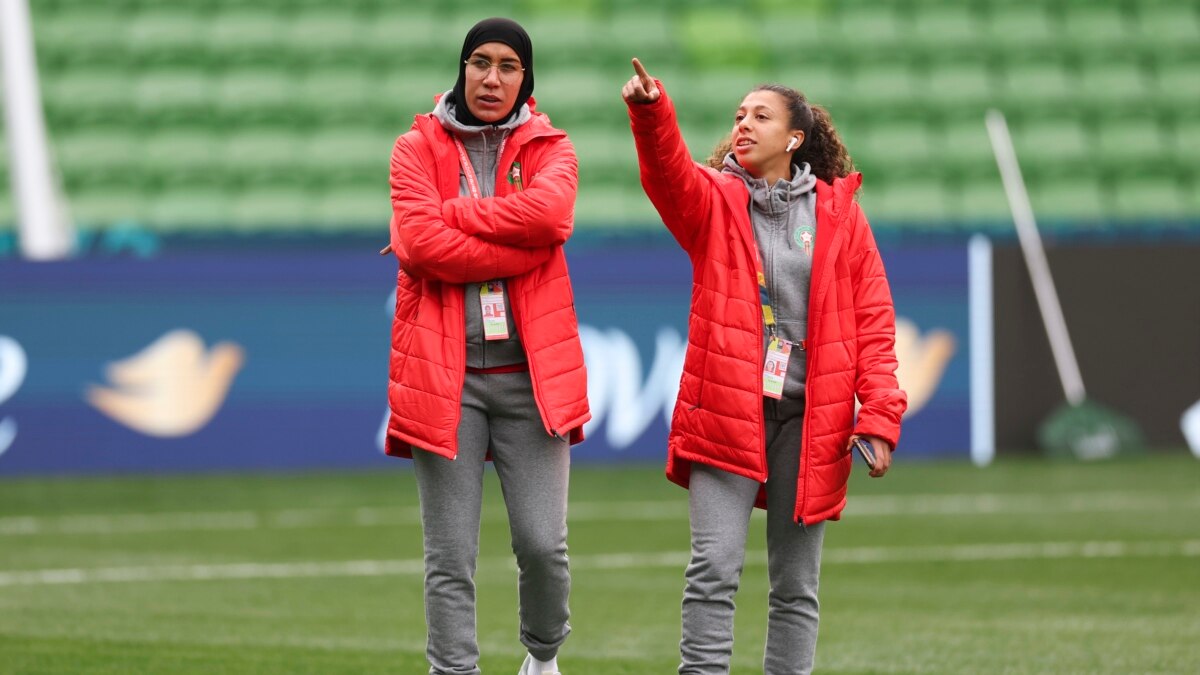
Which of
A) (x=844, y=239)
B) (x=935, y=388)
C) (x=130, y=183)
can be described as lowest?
(x=935, y=388)

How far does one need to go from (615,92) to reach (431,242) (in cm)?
1215

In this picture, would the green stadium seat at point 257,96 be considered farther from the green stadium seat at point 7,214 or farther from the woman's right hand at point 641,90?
the woman's right hand at point 641,90

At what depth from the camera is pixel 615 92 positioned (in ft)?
55.7

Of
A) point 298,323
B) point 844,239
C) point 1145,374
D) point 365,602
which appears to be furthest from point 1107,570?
point 298,323

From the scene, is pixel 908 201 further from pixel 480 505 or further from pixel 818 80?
pixel 480 505

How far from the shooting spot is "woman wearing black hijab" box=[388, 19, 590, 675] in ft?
16.6

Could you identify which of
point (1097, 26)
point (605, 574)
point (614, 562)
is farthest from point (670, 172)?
point (1097, 26)

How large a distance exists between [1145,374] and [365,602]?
24.8ft

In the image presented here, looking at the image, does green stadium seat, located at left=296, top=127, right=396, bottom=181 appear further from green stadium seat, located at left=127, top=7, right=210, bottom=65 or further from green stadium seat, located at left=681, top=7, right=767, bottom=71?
green stadium seat, located at left=681, top=7, right=767, bottom=71

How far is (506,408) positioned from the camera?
17.0ft

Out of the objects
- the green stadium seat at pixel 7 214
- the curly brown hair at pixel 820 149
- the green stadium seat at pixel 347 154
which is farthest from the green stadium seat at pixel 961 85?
the curly brown hair at pixel 820 149

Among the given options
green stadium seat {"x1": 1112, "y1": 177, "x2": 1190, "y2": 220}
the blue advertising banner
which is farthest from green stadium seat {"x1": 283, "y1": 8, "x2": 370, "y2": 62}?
green stadium seat {"x1": 1112, "y1": 177, "x2": 1190, "y2": 220}

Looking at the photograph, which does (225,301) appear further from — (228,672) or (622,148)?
(228,672)

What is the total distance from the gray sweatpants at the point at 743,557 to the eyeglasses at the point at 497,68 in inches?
45.4
